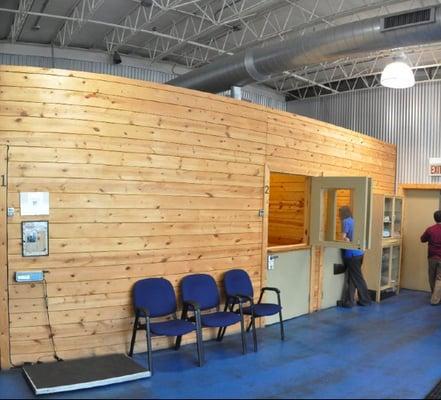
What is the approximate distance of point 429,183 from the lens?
8250mm

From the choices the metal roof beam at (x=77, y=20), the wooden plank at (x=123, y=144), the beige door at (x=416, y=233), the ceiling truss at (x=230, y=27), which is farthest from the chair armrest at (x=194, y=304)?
the beige door at (x=416, y=233)

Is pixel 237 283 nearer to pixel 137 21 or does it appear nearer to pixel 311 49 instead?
pixel 311 49

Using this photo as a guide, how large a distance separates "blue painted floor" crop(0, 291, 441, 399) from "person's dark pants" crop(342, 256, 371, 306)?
0.86 metres

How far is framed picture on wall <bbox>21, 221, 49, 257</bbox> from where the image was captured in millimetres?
4133

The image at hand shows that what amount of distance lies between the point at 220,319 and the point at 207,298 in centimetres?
38

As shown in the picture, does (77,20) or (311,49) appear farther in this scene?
(77,20)

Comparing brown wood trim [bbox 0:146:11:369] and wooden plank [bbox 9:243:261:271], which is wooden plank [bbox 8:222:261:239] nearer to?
brown wood trim [bbox 0:146:11:369]

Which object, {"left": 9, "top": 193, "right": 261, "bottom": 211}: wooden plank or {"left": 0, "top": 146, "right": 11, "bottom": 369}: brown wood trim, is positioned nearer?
{"left": 0, "top": 146, "right": 11, "bottom": 369}: brown wood trim

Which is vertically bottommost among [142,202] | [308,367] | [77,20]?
[308,367]

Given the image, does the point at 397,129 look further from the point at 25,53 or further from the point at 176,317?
the point at 25,53

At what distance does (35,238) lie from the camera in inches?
164

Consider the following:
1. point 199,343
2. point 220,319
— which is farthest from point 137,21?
point 199,343

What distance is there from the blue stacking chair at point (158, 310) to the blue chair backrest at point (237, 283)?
721mm

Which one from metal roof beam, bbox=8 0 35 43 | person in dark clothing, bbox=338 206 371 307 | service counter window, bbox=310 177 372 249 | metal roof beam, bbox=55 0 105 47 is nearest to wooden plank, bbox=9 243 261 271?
service counter window, bbox=310 177 372 249
